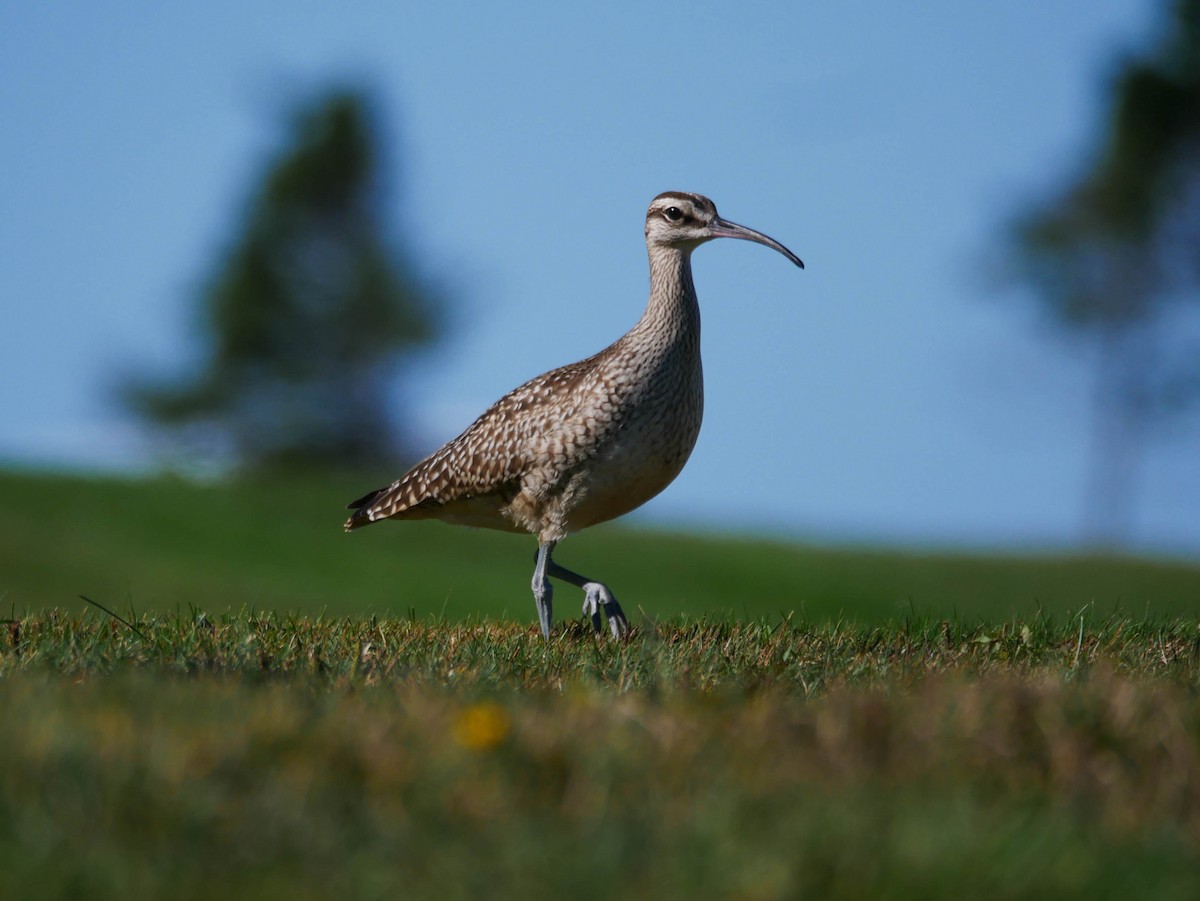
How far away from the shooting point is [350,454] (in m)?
41.2

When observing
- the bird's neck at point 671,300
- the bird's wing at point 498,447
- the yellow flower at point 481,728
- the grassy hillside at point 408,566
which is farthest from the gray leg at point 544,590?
the grassy hillside at point 408,566

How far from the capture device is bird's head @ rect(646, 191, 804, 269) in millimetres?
9555

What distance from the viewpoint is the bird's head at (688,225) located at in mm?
9555

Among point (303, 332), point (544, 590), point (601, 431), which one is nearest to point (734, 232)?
point (601, 431)

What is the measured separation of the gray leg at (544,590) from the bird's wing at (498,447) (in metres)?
0.44

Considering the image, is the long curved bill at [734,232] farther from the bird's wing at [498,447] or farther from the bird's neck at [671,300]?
the bird's wing at [498,447]

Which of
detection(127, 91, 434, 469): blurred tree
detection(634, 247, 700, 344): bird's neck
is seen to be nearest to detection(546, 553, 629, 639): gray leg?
detection(634, 247, 700, 344): bird's neck

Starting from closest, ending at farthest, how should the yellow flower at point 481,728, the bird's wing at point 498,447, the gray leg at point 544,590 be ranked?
the yellow flower at point 481,728 → the gray leg at point 544,590 → the bird's wing at point 498,447

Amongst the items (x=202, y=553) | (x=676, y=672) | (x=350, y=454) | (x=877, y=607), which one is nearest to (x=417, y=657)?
(x=676, y=672)

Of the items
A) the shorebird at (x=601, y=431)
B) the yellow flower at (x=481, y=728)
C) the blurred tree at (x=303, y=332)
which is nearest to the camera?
the yellow flower at (x=481, y=728)

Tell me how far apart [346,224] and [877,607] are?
25.5m

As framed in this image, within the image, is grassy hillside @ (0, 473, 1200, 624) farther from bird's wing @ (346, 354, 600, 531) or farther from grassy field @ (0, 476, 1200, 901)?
grassy field @ (0, 476, 1200, 901)

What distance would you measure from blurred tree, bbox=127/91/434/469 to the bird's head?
31706 mm

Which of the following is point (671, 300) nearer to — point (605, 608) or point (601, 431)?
point (601, 431)
